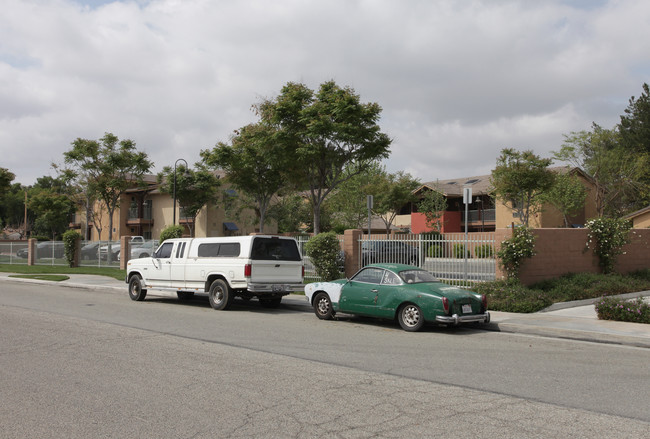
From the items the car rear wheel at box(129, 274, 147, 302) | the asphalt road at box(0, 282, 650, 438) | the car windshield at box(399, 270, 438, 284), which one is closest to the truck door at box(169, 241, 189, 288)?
the car rear wheel at box(129, 274, 147, 302)

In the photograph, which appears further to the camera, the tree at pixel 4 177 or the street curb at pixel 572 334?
the tree at pixel 4 177

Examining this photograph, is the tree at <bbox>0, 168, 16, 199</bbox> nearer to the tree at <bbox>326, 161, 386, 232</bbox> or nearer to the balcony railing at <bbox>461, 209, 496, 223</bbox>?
the tree at <bbox>326, 161, 386, 232</bbox>

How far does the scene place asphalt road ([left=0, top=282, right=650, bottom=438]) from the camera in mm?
5312

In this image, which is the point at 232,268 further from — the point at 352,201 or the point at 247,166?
the point at 352,201

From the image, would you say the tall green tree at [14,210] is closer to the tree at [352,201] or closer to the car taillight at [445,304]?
the tree at [352,201]

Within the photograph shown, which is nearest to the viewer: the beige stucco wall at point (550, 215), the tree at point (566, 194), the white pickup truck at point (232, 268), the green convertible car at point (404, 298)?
the green convertible car at point (404, 298)

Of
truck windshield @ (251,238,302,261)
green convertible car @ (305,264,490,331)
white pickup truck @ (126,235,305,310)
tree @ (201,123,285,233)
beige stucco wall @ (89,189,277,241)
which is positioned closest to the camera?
green convertible car @ (305,264,490,331)

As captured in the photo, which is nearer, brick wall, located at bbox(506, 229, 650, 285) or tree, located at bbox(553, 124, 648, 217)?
brick wall, located at bbox(506, 229, 650, 285)

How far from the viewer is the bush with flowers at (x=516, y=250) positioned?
619 inches

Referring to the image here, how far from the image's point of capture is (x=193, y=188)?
47344 mm

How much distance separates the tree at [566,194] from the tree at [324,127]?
68.3 feet

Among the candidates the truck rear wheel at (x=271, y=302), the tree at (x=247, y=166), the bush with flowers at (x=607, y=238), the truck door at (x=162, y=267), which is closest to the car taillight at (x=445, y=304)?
the truck rear wheel at (x=271, y=302)

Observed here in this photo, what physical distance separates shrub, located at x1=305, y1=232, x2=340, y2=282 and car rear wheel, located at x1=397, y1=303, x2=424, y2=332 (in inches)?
324

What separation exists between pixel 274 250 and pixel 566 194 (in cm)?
3051
